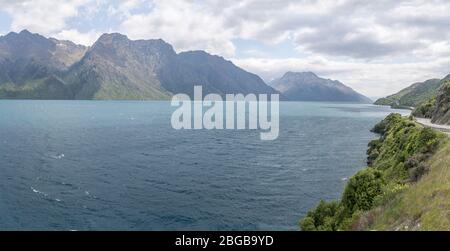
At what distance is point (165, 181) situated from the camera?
276 feet

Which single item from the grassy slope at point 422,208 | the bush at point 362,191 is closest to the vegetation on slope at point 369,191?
the bush at point 362,191

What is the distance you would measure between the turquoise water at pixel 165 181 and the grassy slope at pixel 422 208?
2015cm

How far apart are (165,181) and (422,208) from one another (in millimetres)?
60112

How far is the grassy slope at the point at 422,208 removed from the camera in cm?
2845

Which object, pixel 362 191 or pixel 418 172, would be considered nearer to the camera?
pixel 418 172

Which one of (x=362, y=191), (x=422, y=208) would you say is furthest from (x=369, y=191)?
(x=422, y=208)

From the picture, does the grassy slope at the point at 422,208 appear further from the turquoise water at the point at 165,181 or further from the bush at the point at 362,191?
the turquoise water at the point at 165,181

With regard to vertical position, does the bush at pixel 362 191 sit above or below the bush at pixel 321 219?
above

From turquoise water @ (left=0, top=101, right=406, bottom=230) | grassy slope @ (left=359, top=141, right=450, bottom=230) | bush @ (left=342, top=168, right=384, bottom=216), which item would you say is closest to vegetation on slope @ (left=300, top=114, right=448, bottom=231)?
bush @ (left=342, top=168, right=384, bottom=216)

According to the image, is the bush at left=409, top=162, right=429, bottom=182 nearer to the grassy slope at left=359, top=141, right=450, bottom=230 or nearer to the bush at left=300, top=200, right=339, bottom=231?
the grassy slope at left=359, top=141, right=450, bottom=230

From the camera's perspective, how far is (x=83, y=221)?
195ft

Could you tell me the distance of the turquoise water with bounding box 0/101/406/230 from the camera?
61344 mm

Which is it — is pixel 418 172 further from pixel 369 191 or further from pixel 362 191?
pixel 362 191
